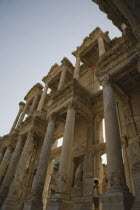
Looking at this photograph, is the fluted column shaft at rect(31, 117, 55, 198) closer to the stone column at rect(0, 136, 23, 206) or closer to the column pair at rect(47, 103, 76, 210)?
the column pair at rect(47, 103, 76, 210)

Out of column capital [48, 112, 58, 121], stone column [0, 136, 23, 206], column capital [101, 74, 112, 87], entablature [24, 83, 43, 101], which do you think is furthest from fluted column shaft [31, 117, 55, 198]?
entablature [24, 83, 43, 101]

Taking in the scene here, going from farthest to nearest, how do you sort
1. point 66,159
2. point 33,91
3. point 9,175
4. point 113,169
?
1. point 33,91
2. point 9,175
3. point 66,159
4. point 113,169

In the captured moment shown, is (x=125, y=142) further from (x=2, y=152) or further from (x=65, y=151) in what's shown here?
(x=2, y=152)

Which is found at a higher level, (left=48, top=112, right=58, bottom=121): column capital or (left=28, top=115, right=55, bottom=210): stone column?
(left=48, top=112, right=58, bottom=121): column capital

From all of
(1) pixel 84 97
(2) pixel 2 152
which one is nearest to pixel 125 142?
(1) pixel 84 97

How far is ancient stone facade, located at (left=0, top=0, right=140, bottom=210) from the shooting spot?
5656 millimetres

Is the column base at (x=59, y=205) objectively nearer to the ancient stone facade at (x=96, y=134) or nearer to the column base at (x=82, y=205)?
the ancient stone facade at (x=96, y=134)

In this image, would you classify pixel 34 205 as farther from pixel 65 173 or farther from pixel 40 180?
pixel 65 173

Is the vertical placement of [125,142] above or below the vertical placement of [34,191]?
above

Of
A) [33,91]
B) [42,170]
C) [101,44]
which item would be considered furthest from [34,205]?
[33,91]

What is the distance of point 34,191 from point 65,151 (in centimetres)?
312

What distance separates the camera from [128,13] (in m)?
3.29

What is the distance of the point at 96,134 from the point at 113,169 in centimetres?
524

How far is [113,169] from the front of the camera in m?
5.52
